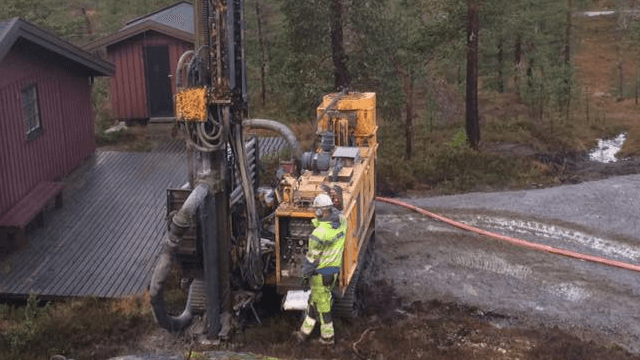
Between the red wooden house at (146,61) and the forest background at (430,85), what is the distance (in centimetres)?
179

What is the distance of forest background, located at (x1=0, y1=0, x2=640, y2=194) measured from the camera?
20.2 m

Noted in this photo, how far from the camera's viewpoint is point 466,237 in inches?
568

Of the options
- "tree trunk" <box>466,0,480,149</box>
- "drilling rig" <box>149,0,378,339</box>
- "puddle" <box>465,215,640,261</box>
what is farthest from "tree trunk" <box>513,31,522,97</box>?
"drilling rig" <box>149,0,378,339</box>

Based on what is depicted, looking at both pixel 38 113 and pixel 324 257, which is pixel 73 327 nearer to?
pixel 324 257

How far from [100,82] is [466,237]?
2368 centimetres

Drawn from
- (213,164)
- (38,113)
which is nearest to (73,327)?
(213,164)

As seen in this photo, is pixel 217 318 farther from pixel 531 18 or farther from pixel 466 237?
pixel 531 18

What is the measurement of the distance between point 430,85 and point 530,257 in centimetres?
1257

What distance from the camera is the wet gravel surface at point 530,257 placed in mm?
11234

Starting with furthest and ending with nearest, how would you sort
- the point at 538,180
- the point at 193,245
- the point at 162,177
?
the point at 538,180
the point at 162,177
the point at 193,245

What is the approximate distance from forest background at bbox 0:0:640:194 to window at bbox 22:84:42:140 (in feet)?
23.4

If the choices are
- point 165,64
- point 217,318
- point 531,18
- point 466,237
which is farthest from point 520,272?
point 531,18

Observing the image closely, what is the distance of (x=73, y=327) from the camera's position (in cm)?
1025

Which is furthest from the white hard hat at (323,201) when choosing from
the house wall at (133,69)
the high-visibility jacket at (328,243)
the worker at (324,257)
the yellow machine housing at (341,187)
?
the house wall at (133,69)
